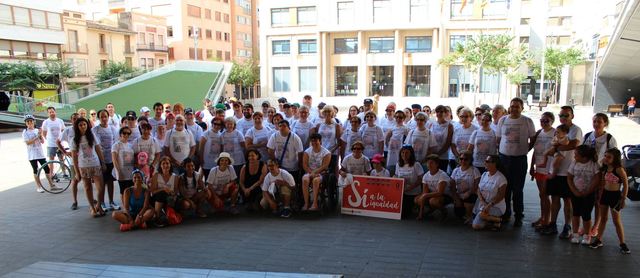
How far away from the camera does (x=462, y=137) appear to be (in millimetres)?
7289

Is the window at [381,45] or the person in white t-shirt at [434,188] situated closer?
the person in white t-shirt at [434,188]

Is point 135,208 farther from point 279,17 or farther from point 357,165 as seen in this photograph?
point 279,17

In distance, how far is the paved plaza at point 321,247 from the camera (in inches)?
202

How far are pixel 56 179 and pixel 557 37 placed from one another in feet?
184

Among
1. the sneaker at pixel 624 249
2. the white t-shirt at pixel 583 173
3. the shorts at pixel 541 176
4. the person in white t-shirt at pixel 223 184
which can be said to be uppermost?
the white t-shirt at pixel 583 173

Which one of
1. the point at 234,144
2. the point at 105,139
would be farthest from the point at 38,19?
the point at 234,144

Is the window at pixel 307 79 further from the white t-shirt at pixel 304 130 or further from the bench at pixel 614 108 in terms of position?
the white t-shirt at pixel 304 130

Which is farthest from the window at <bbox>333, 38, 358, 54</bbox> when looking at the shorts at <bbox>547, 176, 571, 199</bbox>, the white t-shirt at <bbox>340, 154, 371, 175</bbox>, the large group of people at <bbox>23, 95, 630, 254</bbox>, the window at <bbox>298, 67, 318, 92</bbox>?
the shorts at <bbox>547, 176, 571, 199</bbox>

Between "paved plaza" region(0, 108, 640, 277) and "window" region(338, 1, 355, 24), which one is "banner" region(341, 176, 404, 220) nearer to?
"paved plaza" region(0, 108, 640, 277)

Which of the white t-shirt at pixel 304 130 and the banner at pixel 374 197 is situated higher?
the white t-shirt at pixel 304 130

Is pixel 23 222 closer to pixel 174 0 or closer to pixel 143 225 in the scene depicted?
pixel 143 225

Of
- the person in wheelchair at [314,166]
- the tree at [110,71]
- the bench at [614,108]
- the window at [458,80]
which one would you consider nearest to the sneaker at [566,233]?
the person in wheelchair at [314,166]

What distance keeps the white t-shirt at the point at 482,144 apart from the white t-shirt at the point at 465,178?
207 millimetres

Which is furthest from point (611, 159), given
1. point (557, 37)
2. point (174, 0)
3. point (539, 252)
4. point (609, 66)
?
point (174, 0)
